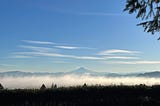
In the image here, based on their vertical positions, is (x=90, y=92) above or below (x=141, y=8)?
below

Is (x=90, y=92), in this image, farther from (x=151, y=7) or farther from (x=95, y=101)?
(x=151, y=7)

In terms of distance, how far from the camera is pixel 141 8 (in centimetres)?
3556

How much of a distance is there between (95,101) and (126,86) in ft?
17.8

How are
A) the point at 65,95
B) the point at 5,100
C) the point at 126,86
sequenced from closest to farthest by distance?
the point at 5,100 < the point at 65,95 < the point at 126,86

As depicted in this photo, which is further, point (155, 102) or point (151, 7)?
point (151, 7)

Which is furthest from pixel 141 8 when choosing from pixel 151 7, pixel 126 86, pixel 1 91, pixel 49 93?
pixel 1 91

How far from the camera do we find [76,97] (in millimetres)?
30312

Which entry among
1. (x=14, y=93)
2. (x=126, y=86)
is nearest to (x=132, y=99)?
(x=126, y=86)

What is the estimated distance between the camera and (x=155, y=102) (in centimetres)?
2953

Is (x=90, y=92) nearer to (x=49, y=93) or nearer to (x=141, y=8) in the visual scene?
(x=49, y=93)

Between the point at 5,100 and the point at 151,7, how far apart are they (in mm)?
14101

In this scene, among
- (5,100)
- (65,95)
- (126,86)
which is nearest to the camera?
(5,100)

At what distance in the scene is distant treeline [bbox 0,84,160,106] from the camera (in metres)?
28.2

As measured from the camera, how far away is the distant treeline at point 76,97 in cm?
2821
